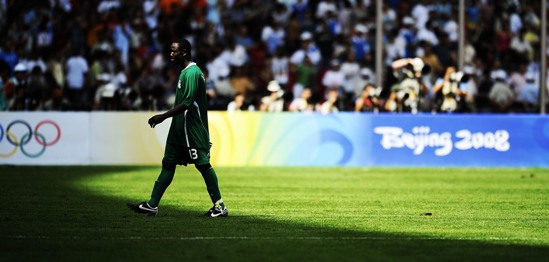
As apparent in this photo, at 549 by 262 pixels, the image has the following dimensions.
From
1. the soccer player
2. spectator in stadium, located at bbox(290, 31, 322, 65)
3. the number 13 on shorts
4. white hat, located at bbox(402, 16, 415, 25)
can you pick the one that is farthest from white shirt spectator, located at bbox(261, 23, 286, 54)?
the number 13 on shorts

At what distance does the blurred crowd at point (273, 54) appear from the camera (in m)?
27.3

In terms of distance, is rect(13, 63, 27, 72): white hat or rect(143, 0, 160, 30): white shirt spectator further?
rect(143, 0, 160, 30): white shirt spectator

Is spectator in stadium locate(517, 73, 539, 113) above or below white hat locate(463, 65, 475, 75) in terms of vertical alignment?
below

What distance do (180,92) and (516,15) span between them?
20.5 metres

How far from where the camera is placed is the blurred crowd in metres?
27.3

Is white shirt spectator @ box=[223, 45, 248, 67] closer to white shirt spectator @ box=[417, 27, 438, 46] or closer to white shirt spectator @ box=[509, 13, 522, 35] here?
white shirt spectator @ box=[417, 27, 438, 46]

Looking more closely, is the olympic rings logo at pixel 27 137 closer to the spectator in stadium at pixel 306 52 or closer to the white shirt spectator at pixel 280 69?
the white shirt spectator at pixel 280 69

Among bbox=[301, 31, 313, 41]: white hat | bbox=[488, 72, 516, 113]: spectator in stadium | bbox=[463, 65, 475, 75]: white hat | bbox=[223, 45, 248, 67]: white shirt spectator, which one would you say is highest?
bbox=[301, 31, 313, 41]: white hat

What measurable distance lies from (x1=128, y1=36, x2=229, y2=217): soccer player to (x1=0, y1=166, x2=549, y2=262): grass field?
50 cm

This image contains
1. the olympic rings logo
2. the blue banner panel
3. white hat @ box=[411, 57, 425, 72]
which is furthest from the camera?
white hat @ box=[411, 57, 425, 72]

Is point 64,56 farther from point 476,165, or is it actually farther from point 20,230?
point 20,230

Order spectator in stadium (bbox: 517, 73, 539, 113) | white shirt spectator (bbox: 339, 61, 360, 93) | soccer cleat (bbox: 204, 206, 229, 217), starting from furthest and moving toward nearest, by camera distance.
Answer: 1. spectator in stadium (bbox: 517, 73, 539, 113)
2. white shirt spectator (bbox: 339, 61, 360, 93)
3. soccer cleat (bbox: 204, 206, 229, 217)

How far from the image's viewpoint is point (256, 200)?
16.8 meters

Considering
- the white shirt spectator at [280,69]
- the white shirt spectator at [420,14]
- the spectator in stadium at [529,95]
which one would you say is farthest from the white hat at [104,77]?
the spectator in stadium at [529,95]
